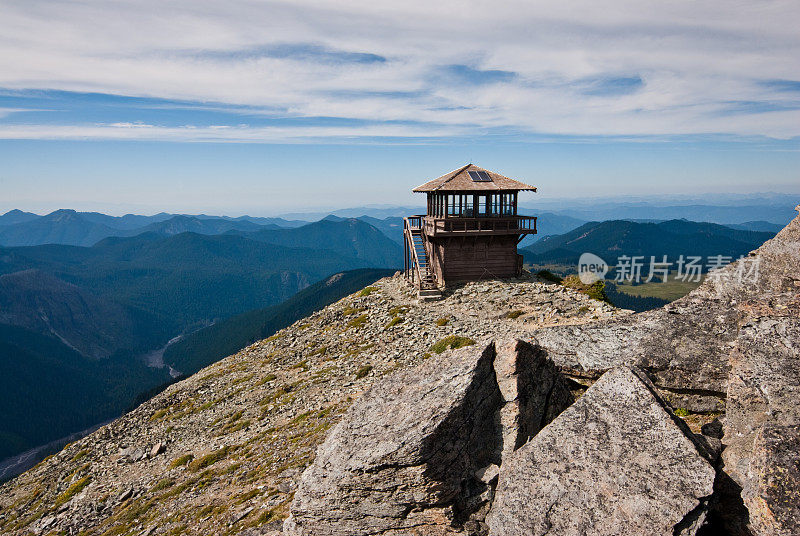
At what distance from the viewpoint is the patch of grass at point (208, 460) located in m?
28.2

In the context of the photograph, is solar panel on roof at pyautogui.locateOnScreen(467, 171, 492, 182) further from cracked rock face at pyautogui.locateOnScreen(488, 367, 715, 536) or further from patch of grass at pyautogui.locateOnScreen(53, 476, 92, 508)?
patch of grass at pyautogui.locateOnScreen(53, 476, 92, 508)

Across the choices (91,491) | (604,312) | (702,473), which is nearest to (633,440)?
(702,473)

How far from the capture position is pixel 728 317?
473 inches

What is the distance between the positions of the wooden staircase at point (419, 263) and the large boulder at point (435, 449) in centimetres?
3273

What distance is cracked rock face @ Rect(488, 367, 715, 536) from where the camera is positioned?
707 cm

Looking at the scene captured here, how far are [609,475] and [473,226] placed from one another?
3871 cm

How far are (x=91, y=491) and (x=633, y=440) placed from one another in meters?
37.7

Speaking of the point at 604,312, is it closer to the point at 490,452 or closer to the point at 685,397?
the point at 685,397

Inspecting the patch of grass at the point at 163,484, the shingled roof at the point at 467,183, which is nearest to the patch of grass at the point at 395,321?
the shingled roof at the point at 467,183

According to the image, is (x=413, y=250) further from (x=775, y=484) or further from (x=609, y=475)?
(x=775, y=484)

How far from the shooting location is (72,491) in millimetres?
33219

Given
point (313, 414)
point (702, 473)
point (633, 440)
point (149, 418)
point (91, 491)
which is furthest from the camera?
point (149, 418)

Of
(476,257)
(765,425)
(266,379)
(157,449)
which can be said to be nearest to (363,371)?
(266,379)

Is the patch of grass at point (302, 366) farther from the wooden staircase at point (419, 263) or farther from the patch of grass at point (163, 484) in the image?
→ the patch of grass at point (163, 484)
